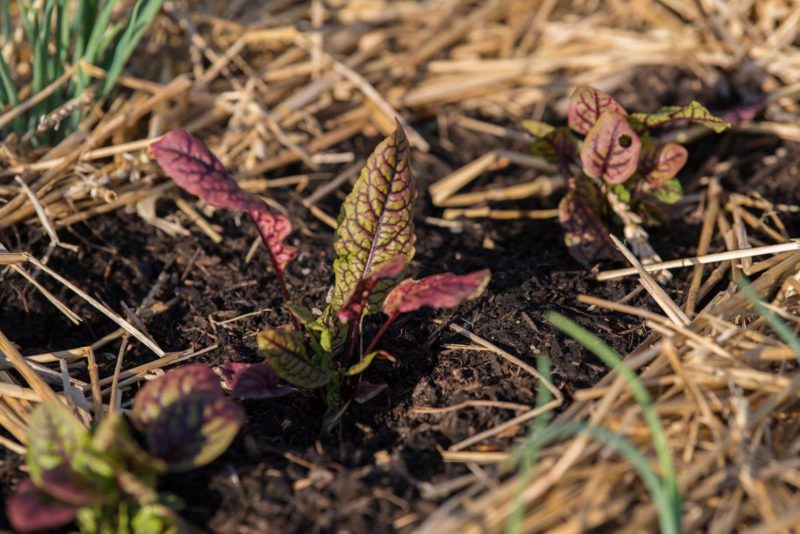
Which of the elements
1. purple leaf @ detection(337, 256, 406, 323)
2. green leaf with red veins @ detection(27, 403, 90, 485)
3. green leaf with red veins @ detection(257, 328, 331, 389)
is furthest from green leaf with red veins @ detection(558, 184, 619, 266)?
green leaf with red veins @ detection(27, 403, 90, 485)

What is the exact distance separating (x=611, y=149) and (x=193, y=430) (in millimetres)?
1142

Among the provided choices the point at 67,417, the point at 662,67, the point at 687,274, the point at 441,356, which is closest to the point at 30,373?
the point at 67,417

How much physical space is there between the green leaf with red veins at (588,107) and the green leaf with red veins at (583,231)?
0.54 ft

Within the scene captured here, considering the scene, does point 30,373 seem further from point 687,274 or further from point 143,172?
point 687,274

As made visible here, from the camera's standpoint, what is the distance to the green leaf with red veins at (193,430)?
1.32m

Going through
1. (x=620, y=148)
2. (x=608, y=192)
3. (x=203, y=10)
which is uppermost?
(x=203, y=10)

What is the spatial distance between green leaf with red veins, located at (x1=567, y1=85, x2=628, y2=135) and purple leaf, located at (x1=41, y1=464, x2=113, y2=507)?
1308mm

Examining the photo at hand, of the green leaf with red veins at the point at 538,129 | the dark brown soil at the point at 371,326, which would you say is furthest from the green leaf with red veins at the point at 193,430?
the green leaf with red veins at the point at 538,129

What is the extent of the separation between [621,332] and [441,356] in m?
0.41

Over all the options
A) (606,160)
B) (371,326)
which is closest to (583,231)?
(606,160)

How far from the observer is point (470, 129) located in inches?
104

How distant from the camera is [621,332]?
5.67 ft

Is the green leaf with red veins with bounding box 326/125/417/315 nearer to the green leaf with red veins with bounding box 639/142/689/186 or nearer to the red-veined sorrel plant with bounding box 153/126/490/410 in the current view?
the red-veined sorrel plant with bounding box 153/126/490/410

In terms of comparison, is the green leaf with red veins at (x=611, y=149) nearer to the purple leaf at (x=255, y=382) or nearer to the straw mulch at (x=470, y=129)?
the straw mulch at (x=470, y=129)
